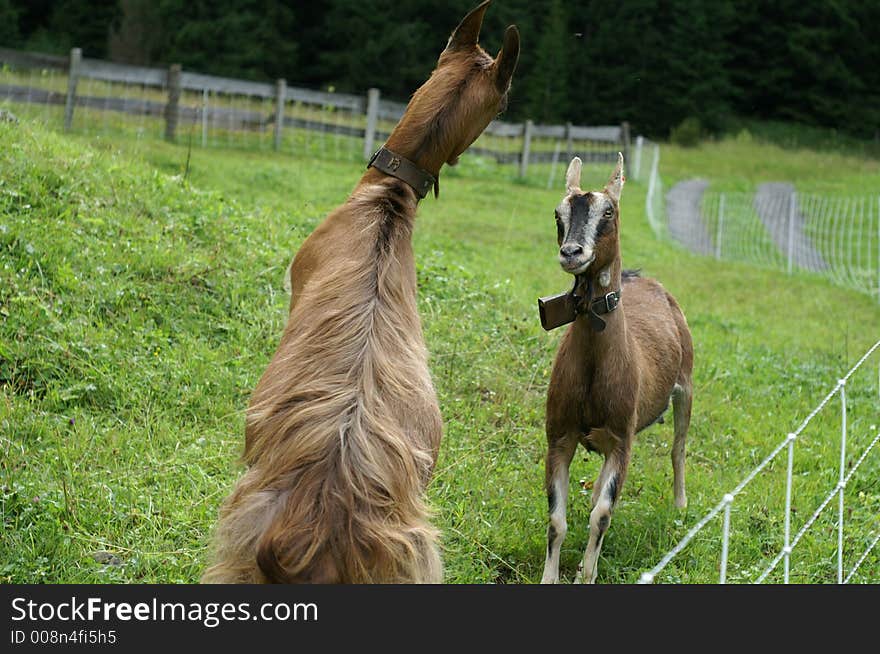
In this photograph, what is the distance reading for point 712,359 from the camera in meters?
9.66

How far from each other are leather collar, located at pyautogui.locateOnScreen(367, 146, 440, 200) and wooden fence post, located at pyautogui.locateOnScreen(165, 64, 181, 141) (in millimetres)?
16410

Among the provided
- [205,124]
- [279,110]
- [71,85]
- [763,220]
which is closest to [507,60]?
[71,85]

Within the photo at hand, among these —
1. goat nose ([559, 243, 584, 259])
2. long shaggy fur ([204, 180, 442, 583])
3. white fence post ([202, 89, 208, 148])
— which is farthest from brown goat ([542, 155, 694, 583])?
white fence post ([202, 89, 208, 148])

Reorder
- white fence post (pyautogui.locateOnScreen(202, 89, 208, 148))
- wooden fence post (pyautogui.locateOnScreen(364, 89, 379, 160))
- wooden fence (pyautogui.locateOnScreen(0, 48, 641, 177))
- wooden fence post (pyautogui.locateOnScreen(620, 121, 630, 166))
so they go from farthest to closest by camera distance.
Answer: wooden fence post (pyautogui.locateOnScreen(620, 121, 630, 166)), wooden fence post (pyautogui.locateOnScreen(364, 89, 379, 160)), white fence post (pyautogui.locateOnScreen(202, 89, 208, 148)), wooden fence (pyautogui.locateOnScreen(0, 48, 641, 177))

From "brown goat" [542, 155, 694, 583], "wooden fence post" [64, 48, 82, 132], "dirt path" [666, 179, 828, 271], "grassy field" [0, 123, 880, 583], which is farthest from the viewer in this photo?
"dirt path" [666, 179, 828, 271]

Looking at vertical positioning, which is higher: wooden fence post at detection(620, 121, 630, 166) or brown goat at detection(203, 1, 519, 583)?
wooden fence post at detection(620, 121, 630, 166)

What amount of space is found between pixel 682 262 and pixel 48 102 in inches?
465

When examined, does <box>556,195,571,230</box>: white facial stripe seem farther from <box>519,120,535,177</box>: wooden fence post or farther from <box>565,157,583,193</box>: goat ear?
<box>519,120,535,177</box>: wooden fence post

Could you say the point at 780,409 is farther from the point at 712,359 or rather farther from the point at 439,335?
the point at 439,335

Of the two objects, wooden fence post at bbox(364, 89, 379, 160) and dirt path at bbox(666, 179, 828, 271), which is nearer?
dirt path at bbox(666, 179, 828, 271)

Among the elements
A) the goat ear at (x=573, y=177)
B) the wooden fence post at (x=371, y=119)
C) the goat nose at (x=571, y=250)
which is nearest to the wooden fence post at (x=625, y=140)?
the wooden fence post at (x=371, y=119)

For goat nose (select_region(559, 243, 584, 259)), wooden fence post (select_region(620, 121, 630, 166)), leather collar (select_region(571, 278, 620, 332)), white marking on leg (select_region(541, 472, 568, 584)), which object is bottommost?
white marking on leg (select_region(541, 472, 568, 584))

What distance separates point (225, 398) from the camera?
22.3 ft

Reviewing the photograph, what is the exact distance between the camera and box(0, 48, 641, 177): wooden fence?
60.6 ft
